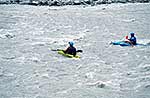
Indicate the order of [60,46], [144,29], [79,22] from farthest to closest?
1. [79,22]
2. [144,29]
3. [60,46]

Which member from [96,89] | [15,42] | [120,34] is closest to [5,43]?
[15,42]

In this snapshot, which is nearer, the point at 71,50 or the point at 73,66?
the point at 73,66

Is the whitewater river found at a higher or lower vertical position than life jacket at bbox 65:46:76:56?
lower

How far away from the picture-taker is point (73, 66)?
36.8 feet

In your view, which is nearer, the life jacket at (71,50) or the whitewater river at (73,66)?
the whitewater river at (73,66)

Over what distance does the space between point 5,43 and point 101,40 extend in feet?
15.8

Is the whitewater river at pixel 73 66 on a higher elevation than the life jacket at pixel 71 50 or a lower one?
lower

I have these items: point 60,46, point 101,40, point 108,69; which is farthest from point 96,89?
point 101,40

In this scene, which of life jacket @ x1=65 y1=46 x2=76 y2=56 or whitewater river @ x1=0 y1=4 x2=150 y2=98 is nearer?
whitewater river @ x1=0 y1=4 x2=150 y2=98

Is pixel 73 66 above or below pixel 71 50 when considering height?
below

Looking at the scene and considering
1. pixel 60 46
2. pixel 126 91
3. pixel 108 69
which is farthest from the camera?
pixel 60 46

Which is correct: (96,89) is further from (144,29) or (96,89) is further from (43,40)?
(144,29)

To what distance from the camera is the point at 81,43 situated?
15750 millimetres

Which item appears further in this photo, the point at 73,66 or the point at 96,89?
the point at 73,66
